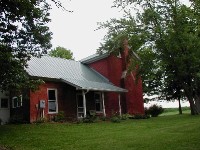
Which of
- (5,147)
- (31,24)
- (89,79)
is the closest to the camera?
(5,147)

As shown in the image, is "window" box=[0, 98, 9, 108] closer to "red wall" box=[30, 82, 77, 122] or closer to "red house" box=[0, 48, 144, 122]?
"red house" box=[0, 48, 144, 122]

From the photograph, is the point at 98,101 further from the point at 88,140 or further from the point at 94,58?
the point at 88,140

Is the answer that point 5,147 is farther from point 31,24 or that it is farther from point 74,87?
point 74,87

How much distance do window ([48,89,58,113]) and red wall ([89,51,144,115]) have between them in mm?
7166

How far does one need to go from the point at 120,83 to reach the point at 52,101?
9436mm

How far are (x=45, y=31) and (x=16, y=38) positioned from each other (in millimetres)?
1841

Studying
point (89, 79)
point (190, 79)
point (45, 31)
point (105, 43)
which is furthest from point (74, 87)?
point (190, 79)

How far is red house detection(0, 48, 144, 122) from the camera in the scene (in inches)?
1034

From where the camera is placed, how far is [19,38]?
797 inches

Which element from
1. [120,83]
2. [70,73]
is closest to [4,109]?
[70,73]

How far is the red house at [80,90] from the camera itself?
26266mm

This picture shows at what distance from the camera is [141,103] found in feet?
120

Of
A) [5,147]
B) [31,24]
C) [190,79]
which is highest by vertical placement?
[31,24]

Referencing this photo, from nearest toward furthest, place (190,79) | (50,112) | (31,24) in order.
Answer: (31,24)
(50,112)
(190,79)
